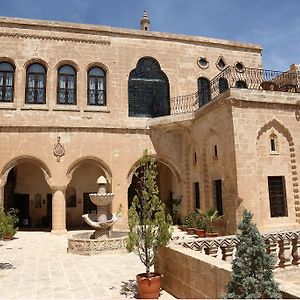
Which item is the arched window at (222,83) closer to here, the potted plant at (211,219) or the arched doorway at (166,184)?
the arched doorway at (166,184)

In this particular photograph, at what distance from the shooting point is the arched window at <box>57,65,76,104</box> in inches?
666

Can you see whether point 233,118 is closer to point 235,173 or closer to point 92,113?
point 235,173

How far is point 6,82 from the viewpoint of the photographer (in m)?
16.4

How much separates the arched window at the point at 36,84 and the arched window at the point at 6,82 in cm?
75

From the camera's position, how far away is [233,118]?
1256 centimetres

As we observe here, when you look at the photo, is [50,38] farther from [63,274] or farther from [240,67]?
[63,274]

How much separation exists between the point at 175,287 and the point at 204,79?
14.7m

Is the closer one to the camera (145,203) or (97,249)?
(145,203)

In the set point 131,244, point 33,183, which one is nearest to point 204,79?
point 33,183

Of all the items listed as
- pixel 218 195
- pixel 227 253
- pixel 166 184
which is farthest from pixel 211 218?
pixel 166 184

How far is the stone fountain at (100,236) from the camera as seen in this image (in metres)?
10.8

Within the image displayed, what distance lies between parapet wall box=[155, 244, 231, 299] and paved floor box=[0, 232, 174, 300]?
0.37 metres

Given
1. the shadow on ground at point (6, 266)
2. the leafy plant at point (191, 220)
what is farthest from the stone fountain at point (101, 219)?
the leafy plant at point (191, 220)

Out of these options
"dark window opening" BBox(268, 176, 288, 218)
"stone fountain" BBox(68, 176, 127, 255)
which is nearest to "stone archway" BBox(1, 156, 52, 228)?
"stone fountain" BBox(68, 176, 127, 255)
